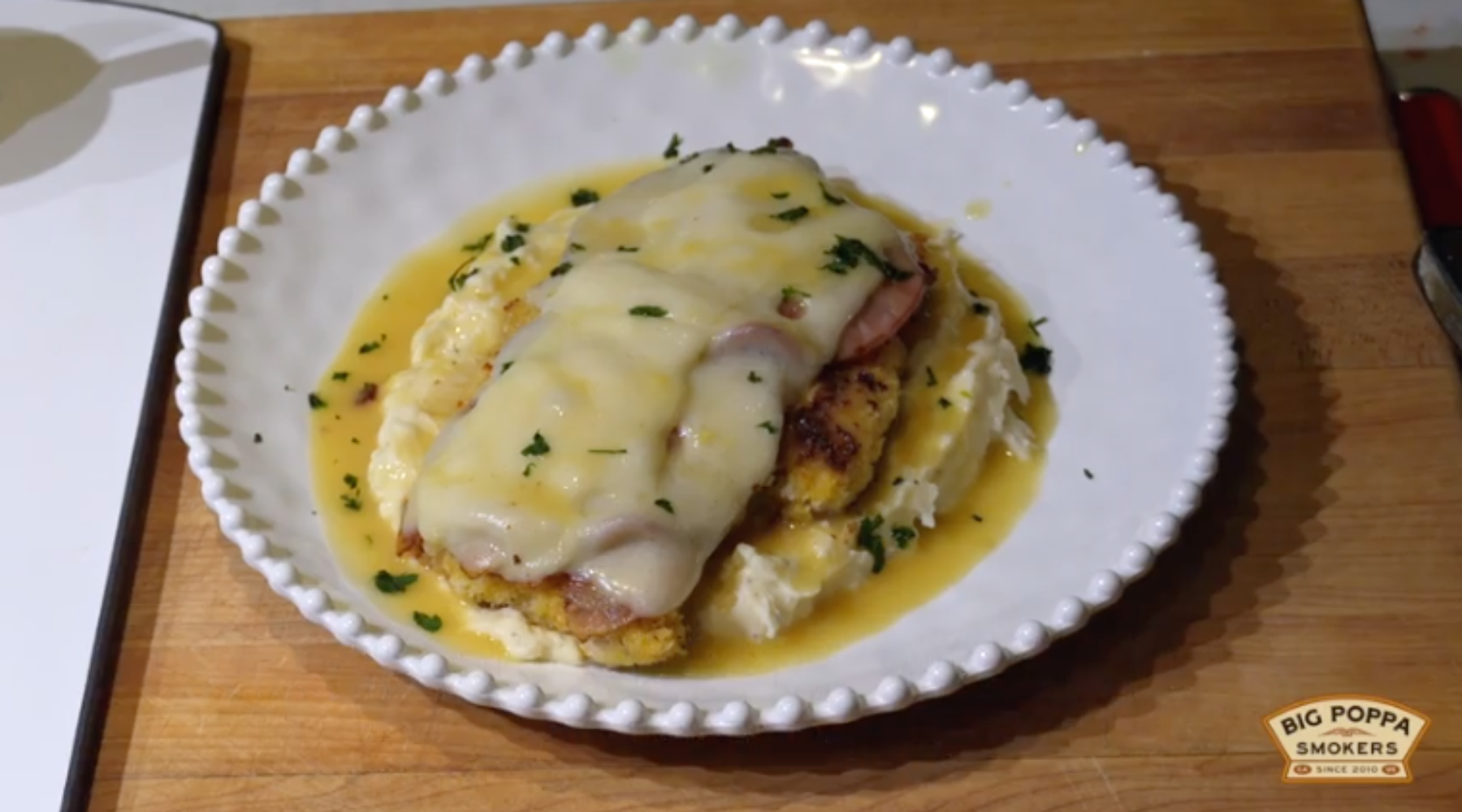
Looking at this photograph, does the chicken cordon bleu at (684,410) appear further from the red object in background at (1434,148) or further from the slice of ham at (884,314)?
the red object in background at (1434,148)

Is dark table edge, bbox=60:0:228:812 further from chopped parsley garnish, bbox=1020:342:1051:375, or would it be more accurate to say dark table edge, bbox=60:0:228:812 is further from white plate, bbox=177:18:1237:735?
chopped parsley garnish, bbox=1020:342:1051:375

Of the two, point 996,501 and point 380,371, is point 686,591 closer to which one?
point 996,501

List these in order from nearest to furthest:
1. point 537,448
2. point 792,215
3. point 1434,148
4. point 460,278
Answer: point 537,448, point 792,215, point 460,278, point 1434,148

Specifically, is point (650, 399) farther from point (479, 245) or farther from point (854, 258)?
point (479, 245)

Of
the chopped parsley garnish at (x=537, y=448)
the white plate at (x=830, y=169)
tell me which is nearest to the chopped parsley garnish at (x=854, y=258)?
the white plate at (x=830, y=169)


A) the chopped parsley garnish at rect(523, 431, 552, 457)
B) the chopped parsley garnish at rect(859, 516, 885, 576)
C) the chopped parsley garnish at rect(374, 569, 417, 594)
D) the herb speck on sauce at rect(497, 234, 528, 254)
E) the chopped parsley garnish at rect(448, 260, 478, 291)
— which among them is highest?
the chopped parsley garnish at rect(859, 516, 885, 576)

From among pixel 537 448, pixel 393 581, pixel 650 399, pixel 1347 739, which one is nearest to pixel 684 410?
pixel 650 399

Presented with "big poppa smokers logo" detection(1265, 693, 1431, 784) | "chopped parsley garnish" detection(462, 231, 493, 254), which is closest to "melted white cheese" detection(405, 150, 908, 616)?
"chopped parsley garnish" detection(462, 231, 493, 254)

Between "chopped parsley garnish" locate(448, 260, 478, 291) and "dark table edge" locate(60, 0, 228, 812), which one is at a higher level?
"chopped parsley garnish" locate(448, 260, 478, 291)
